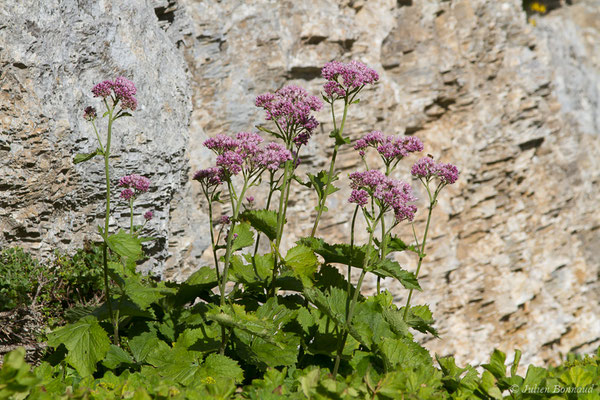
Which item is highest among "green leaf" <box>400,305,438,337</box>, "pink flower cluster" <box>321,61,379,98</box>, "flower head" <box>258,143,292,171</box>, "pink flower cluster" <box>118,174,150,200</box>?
"pink flower cluster" <box>321,61,379,98</box>

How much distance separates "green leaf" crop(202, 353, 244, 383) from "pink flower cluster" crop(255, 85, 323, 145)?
146cm

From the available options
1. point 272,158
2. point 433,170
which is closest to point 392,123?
point 433,170

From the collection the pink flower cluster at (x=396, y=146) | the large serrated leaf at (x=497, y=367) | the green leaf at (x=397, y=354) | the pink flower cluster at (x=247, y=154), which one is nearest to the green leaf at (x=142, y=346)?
the pink flower cluster at (x=247, y=154)

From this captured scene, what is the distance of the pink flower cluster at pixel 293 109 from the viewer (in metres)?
3.52

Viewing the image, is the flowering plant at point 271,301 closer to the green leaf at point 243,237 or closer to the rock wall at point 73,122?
the green leaf at point 243,237

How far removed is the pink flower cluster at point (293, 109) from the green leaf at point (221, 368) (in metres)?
1.46

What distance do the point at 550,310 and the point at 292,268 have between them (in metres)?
6.68

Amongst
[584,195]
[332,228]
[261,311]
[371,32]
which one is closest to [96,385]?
[261,311]

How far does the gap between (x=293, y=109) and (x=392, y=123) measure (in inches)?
169

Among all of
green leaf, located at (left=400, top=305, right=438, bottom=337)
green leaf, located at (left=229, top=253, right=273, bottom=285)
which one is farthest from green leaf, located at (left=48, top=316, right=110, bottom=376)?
green leaf, located at (left=400, top=305, right=438, bottom=337)

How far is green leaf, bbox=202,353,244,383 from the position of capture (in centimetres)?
317

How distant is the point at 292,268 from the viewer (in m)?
3.80

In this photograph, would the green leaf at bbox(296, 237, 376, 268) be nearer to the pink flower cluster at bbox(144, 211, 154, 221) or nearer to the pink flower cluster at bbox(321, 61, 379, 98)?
the pink flower cluster at bbox(321, 61, 379, 98)

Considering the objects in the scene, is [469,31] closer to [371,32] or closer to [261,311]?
[371,32]
